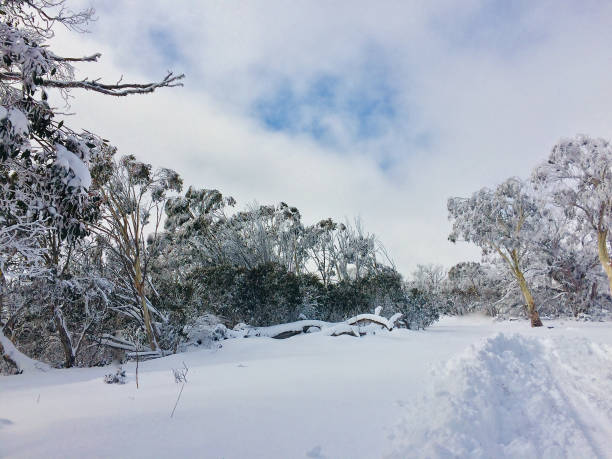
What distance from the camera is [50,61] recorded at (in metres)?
4.35

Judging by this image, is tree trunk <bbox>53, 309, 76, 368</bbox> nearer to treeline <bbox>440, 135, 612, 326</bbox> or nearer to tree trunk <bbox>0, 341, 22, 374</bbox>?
tree trunk <bbox>0, 341, 22, 374</bbox>

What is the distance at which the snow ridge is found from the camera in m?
3.46

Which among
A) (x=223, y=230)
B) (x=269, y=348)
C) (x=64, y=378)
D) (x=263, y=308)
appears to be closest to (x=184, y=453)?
(x=64, y=378)

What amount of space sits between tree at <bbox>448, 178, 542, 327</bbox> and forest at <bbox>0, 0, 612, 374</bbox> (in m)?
0.08

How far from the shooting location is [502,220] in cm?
2106

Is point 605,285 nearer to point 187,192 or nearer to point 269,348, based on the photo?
point 269,348

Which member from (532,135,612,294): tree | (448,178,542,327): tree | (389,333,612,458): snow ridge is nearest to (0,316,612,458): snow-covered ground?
(389,333,612,458): snow ridge

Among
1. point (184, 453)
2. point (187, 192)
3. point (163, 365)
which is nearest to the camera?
point (184, 453)

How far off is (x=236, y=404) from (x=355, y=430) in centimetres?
137

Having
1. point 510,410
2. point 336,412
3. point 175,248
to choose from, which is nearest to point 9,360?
point 336,412

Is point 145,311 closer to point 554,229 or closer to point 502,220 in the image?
point 502,220

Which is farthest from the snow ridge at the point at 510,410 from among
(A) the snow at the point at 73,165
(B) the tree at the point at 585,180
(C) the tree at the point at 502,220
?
(C) the tree at the point at 502,220

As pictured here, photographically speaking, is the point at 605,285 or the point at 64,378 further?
the point at 605,285

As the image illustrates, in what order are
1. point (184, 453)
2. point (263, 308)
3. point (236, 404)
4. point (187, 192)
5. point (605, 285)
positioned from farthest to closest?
point (187, 192)
point (605, 285)
point (263, 308)
point (236, 404)
point (184, 453)
